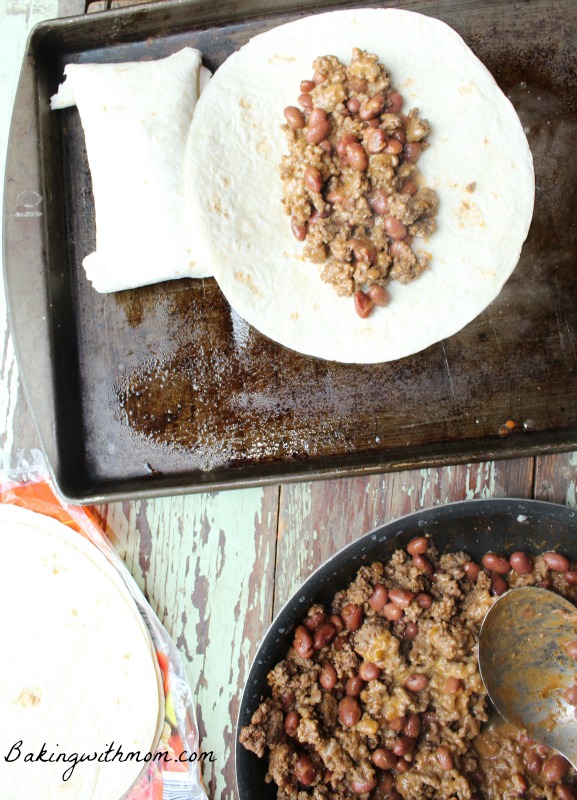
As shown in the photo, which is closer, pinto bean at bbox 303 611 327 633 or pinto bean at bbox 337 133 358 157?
pinto bean at bbox 337 133 358 157

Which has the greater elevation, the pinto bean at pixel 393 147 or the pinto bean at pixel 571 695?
the pinto bean at pixel 393 147

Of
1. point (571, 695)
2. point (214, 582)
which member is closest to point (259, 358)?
point (214, 582)

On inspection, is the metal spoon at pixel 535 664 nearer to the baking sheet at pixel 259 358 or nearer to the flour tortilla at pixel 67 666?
the baking sheet at pixel 259 358

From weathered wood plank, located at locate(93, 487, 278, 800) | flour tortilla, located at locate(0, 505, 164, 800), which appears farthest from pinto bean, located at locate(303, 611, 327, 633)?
flour tortilla, located at locate(0, 505, 164, 800)

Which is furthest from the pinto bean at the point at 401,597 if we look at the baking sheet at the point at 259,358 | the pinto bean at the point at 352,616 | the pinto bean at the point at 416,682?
the baking sheet at the point at 259,358

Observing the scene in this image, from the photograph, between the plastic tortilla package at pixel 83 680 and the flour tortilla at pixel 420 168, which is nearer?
the flour tortilla at pixel 420 168

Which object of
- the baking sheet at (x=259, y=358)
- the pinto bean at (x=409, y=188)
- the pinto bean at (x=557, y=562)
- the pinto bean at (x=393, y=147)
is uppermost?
the pinto bean at (x=393, y=147)

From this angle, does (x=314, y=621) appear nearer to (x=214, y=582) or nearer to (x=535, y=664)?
(x=214, y=582)

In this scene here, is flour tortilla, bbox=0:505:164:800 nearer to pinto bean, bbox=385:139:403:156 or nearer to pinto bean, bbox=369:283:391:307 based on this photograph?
pinto bean, bbox=369:283:391:307
